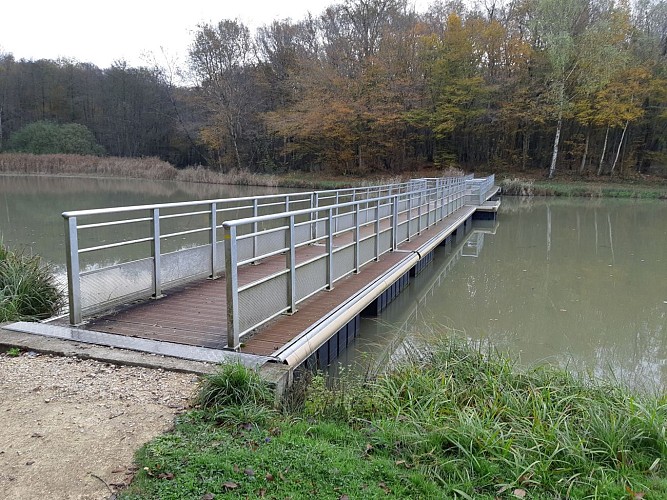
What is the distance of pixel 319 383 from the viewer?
443 cm

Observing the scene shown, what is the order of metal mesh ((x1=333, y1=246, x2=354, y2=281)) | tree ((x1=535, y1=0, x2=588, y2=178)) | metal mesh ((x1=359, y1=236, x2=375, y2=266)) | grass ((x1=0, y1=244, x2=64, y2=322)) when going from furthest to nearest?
1. tree ((x1=535, y1=0, x2=588, y2=178))
2. metal mesh ((x1=359, y1=236, x2=375, y2=266))
3. metal mesh ((x1=333, y1=246, x2=354, y2=281))
4. grass ((x1=0, y1=244, x2=64, y2=322))

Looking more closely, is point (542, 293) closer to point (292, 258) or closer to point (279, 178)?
point (292, 258)

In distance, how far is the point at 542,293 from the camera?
9.70 metres

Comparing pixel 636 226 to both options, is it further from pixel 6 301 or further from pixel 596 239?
pixel 6 301

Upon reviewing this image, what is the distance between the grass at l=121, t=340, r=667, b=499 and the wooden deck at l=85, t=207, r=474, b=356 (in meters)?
0.96

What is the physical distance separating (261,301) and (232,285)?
0.67 meters

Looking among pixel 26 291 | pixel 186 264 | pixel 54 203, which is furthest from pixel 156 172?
pixel 26 291

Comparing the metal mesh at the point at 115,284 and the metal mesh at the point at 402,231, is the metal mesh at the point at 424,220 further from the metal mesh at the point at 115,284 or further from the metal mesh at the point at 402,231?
the metal mesh at the point at 115,284

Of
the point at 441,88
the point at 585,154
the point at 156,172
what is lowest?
the point at 156,172

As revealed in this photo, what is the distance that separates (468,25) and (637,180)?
15.3 metres

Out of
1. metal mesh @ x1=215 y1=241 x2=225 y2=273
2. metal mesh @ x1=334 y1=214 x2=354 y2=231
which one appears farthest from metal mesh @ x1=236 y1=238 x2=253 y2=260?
metal mesh @ x1=334 y1=214 x2=354 y2=231

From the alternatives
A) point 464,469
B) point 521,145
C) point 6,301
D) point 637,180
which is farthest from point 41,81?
point 464,469

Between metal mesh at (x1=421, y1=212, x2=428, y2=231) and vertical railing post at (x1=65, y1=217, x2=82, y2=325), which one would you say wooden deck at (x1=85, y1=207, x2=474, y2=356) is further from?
metal mesh at (x1=421, y1=212, x2=428, y2=231)

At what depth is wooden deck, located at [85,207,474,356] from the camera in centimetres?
491
